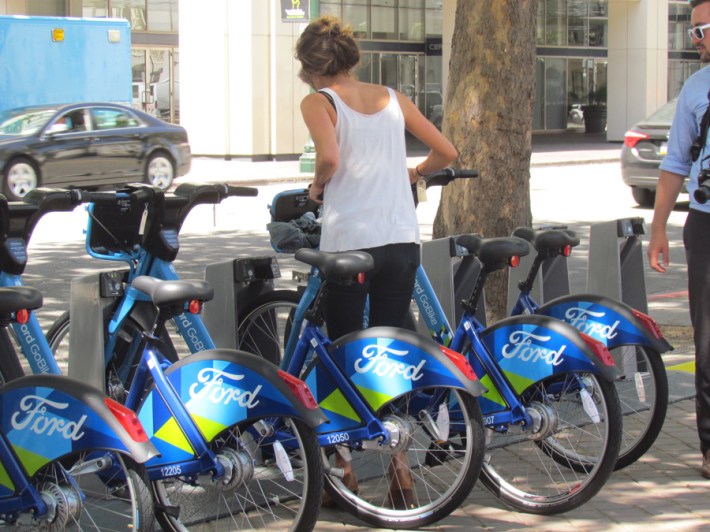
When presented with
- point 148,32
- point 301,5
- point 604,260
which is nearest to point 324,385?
point 604,260

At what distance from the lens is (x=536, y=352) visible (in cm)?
466

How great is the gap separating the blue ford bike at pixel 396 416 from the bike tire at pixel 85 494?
1.82 ft

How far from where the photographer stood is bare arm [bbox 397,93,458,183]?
4.67 metres

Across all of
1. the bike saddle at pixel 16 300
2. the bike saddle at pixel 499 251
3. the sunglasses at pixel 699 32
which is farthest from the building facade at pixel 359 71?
the bike saddle at pixel 16 300

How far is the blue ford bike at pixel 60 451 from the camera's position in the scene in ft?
11.7

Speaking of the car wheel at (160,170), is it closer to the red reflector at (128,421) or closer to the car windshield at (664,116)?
the car windshield at (664,116)

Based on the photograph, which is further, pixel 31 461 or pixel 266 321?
pixel 266 321

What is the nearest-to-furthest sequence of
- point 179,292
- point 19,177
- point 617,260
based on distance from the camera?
point 179,292 < point 617,260 < point 19,177

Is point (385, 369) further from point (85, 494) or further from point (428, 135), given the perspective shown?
point (85, 494)

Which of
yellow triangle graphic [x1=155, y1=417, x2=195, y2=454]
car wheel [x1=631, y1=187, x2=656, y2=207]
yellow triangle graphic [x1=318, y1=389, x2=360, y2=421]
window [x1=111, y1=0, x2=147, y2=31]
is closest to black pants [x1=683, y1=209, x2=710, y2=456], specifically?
yellow triangle graphic [x1=318, y1=389, x2=360, y2=421]

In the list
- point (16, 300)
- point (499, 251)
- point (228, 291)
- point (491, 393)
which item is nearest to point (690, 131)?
point (499, 251)

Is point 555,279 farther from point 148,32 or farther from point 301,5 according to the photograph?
point 148,32

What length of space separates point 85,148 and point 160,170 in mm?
1680

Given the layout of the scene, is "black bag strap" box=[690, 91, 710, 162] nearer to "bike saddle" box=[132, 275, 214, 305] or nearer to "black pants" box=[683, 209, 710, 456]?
"black pants" box=[683, 209, 710, 456]
